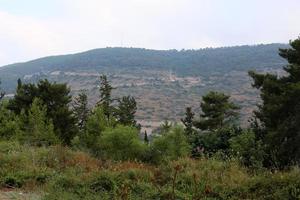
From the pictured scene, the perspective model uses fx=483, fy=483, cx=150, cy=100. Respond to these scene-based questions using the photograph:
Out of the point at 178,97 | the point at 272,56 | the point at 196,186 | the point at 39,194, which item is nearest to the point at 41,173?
the point at 39,194

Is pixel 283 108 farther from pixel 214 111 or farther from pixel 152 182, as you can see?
pixel 152 182

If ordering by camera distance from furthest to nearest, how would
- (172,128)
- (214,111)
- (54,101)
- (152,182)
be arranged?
1. (214,111)
2. (54,101)
3. (172,128)
4. (152,182)

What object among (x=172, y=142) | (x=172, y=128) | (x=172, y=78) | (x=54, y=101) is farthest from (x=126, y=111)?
(x=172, y=78)

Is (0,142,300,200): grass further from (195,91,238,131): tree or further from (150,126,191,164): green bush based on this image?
(195,91,238,131): tree

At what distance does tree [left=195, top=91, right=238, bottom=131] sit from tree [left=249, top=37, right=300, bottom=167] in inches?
383

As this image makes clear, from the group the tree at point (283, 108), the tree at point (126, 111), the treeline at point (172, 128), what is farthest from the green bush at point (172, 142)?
the tree at point (126, 111)

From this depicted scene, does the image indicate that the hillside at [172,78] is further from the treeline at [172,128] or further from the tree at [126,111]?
the treeline at [172,128]

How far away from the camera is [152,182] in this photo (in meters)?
7.84

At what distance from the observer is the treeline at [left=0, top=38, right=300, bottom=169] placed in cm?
2459

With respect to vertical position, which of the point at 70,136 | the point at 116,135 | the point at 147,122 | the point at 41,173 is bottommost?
the point at 147,122

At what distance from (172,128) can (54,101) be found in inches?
818

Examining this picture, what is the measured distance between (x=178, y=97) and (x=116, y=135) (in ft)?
407

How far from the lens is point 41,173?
8.76m

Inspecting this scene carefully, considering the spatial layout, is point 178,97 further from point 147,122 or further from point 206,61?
point 206,61
